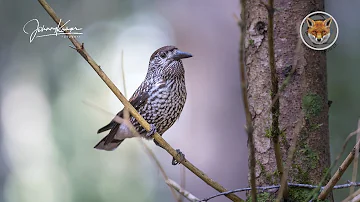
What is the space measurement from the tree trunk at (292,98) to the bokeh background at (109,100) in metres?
3.18

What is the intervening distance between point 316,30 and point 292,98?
34cm

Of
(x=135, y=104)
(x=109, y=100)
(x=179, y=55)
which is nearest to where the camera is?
(x=179, y=55)

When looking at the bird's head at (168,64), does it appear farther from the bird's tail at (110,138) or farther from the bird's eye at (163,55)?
the bird's tail at (110,138)

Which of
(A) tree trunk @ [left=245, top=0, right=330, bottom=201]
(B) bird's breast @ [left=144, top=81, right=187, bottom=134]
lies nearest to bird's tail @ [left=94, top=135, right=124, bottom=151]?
(B) bird's breast @ [left=144, top=81, right=187, bottom=134]

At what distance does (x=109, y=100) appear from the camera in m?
6.52

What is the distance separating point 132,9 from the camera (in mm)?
7785

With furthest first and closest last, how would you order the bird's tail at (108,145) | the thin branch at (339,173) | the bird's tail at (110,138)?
the bird's tail at (108,145), the bird's tail at (110,138), the thin branch at (339,173)

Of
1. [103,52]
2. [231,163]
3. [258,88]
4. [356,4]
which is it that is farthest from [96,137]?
[258,88]

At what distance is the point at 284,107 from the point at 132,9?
18.8 feet

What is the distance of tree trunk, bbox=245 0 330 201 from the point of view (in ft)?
7.54

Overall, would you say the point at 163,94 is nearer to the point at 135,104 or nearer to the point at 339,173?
the point at 135,104

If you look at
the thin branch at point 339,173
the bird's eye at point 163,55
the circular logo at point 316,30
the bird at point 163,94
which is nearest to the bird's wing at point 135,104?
the bird at point 163,94

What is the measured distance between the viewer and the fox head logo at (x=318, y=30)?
7.77 feet

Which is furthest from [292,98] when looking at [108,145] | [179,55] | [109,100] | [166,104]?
[109,100]
